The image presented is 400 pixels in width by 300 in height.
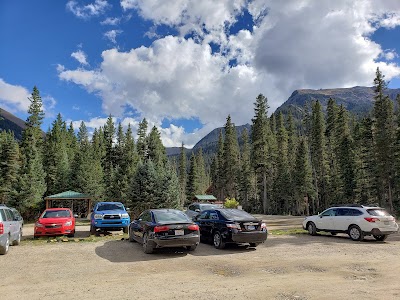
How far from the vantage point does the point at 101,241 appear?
1438 cm

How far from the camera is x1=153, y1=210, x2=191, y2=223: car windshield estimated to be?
37.3ft

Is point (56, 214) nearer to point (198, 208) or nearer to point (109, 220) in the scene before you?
point (109, 220)

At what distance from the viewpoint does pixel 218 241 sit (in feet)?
40.7

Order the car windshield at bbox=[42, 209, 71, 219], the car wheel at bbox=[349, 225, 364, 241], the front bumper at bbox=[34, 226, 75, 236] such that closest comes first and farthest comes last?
1. the car wheel at bbox=[349, 225, 364, 241]
2. the front bumper at bbox=[34, 226, 75, 236]
3. the car windshield at bbox=[42, 209, 71, 219]

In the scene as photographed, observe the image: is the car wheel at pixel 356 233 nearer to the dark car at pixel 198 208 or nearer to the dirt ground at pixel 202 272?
the dirt ground at pixel 202 272

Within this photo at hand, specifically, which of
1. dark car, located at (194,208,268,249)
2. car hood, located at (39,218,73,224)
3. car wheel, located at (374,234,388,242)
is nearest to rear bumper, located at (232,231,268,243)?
dark car, located at (194,208,268,249)

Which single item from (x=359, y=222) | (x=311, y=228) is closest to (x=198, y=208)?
(x=311, y=228)

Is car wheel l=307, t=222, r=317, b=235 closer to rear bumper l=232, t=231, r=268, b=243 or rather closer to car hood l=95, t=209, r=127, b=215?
rear bumper l=232, t=231, r=268, b=243

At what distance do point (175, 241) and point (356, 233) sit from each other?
925 centimetres

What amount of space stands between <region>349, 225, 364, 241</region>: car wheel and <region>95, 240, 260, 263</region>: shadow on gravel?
5.79 m

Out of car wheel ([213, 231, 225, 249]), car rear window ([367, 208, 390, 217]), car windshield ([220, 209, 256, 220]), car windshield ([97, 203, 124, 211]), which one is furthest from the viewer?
car windshield ([97, 203, 124, 211])

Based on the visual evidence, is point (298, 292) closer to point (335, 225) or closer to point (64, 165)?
point (335, 225)

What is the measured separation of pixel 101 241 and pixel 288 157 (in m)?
60.0

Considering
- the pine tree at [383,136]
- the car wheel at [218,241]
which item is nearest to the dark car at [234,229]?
the car wheel at [218,241]
